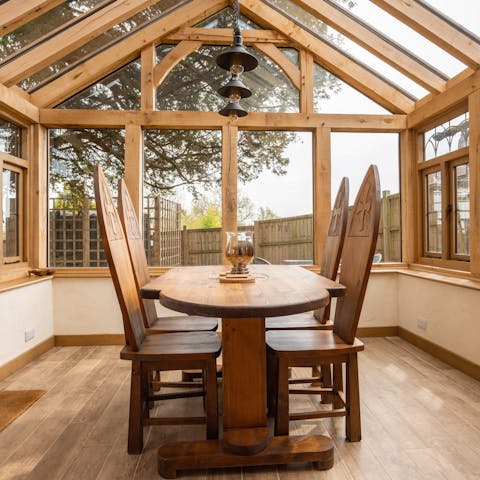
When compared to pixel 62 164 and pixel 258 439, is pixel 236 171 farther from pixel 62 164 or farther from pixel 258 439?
pixel 258 439

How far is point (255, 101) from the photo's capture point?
4.09 m

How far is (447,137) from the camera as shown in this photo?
372 cm

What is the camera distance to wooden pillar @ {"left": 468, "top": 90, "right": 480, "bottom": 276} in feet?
10.2

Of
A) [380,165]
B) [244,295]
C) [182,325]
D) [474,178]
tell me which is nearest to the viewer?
[244,295]

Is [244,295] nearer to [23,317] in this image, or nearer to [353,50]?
[23,317]

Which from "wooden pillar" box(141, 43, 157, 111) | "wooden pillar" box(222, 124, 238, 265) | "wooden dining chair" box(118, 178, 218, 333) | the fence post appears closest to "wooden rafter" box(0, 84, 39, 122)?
"wooden pillar" box(141, 43, 157, 111)

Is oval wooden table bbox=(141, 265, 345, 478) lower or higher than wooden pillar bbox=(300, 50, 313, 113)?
lower

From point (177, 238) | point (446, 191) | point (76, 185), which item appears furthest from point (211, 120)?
point (446, 191)

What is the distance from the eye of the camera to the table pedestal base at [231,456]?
5.67 ft

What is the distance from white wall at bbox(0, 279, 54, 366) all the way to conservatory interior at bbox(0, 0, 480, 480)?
0.07 ft

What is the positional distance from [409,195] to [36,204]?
371 centimetres

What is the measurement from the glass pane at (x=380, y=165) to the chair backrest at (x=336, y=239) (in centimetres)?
158

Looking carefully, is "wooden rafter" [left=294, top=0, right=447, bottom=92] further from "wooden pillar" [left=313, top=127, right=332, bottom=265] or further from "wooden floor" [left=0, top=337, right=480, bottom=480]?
"wooden floor" [left=0, top=337, right=480, bottom=480]

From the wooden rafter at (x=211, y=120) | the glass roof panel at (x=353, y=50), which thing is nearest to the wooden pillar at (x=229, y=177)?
the wooden rafter at (x=211, y=120)
